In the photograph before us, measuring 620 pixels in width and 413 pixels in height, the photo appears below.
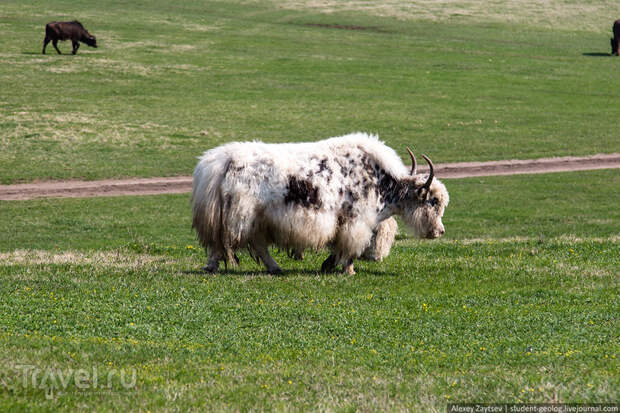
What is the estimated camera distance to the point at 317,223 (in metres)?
11.8

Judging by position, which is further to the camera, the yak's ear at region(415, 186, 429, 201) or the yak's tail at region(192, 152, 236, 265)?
the yak's ear at region(415, 186, 429, 201)

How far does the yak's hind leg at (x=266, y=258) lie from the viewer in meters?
12.1

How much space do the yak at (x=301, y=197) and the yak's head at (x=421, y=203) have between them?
15 millimetres

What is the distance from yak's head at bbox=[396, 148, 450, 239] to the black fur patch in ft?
5.30

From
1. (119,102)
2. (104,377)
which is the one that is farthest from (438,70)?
(104,377)

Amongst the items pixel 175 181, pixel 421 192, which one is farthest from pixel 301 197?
pixel 175 181

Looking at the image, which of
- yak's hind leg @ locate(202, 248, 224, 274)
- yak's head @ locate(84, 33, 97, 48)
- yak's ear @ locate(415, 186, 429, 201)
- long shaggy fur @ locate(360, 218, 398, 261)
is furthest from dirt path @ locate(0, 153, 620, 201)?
yak's head @ locate(84, 33, 97, 48)

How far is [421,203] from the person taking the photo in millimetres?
12789

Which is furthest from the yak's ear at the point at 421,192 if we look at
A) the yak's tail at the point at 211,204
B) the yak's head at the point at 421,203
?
the yak's tail at the point at 211,204

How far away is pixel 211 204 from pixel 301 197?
4.20 ft

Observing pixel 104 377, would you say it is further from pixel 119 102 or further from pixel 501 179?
pixel 119 102

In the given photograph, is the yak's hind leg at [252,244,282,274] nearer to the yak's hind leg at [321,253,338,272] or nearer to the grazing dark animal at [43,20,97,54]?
the yak's hind leg at [321,253,338,272]

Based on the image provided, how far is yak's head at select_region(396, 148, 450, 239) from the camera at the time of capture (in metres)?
12.8

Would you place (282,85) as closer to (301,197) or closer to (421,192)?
(421,192)
